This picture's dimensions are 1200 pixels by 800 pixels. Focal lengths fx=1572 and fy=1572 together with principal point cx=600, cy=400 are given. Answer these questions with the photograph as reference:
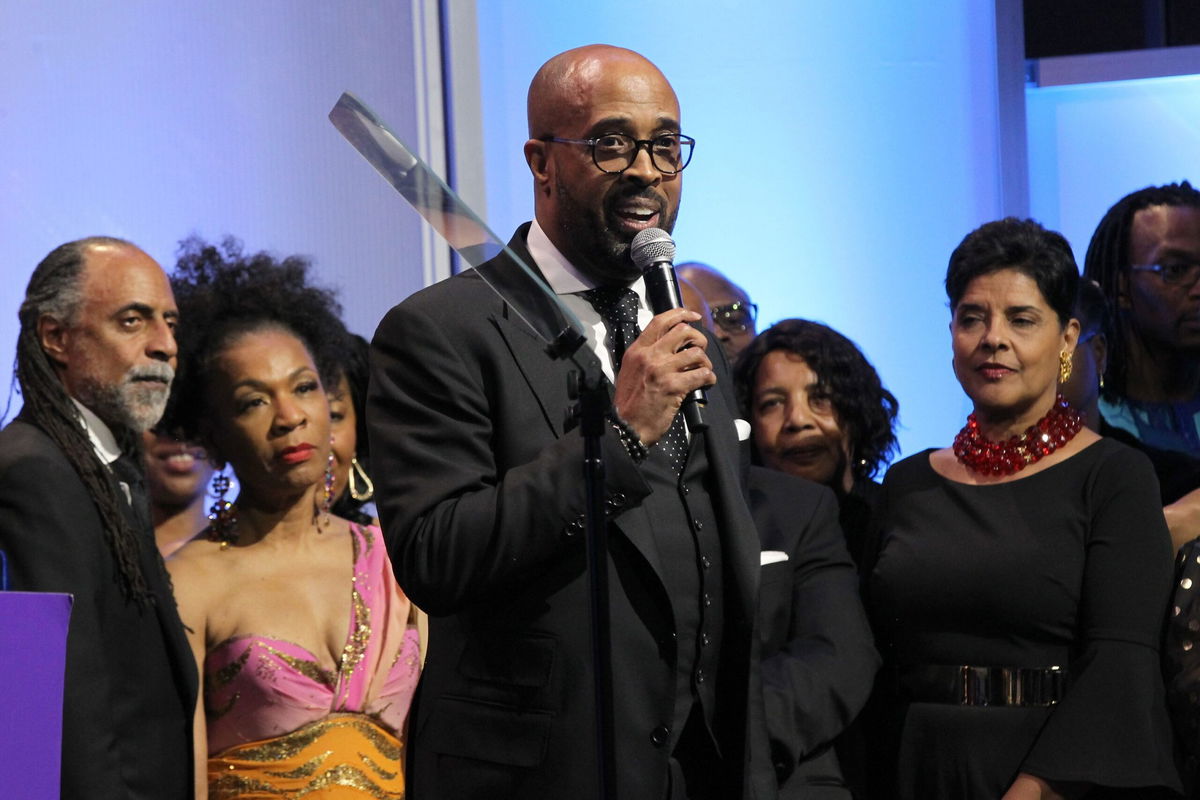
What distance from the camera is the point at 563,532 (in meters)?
2.07

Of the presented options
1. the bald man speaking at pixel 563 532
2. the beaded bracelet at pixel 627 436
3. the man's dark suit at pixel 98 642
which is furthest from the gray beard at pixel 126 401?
the beaded bracelet at pixel 627 436

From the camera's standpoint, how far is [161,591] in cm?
318

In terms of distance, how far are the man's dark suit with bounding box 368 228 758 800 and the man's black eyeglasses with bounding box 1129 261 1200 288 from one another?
1.89 m

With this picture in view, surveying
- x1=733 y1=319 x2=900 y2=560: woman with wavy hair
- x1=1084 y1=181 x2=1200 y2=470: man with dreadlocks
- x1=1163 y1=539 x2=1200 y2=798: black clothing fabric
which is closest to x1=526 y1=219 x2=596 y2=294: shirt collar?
x1=733 y1=319 x2=900 y2=560: woman with wavy hair

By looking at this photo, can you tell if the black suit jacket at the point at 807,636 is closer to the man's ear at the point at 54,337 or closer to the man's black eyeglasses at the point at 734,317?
the man's black eyeglasses at the point at 734,317

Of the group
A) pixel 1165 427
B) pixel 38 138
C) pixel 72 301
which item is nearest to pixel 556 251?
pixel 72 301

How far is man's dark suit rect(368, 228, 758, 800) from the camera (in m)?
2.07

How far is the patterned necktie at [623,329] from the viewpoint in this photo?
235 cm

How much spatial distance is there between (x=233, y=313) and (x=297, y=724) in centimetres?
110

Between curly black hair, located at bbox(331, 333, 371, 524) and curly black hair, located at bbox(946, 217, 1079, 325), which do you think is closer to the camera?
curly black hair, located at bbox(946, 217, 1079, 325)

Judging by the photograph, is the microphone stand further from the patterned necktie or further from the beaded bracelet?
the patterned necktie

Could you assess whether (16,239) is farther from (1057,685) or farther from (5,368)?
(1057,685)

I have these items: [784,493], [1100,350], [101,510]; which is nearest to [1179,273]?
[1100,350]

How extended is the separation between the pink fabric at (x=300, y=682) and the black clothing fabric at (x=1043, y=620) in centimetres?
110
